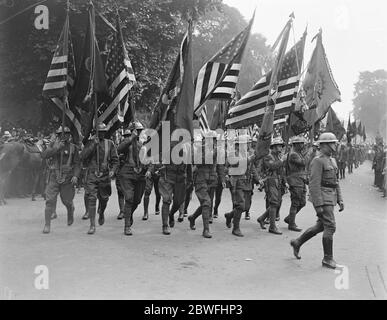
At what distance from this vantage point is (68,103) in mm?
9594

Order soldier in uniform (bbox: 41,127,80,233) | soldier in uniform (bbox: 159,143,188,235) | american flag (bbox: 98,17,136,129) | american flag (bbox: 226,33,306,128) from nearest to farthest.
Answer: soldier in uniform (bbox: 41,127,80,233)
soldier in uniform (bbox: 159,143,188,235)
american flag (bbox: 98,17,136,129)
american flag (bbox: 226,33,306,128)

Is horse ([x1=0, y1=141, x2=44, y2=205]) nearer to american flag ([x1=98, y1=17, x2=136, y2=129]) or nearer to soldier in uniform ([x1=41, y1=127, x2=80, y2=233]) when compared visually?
soldier in uniform ([x1=41, y1=127, x2=80, y2=233])

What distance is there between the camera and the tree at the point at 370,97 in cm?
8941

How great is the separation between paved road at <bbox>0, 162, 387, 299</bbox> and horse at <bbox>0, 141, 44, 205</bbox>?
2618 millimetres

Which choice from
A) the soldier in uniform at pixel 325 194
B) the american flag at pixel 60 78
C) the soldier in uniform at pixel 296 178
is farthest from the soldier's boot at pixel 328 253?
the american flag at pixel 60 78

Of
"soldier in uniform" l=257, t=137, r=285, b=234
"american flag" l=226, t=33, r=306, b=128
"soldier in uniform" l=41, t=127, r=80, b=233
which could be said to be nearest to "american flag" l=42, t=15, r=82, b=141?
"soldier in uniform" l=41, t=127, r=80, b=233

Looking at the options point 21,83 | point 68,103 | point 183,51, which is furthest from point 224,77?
point 21,83

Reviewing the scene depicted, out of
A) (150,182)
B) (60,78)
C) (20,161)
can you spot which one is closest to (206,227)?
(150,182)

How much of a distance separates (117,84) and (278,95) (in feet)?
11.3

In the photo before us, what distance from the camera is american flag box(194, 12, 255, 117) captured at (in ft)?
30.4

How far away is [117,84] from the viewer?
955 cm

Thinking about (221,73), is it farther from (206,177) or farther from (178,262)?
(178,262)
